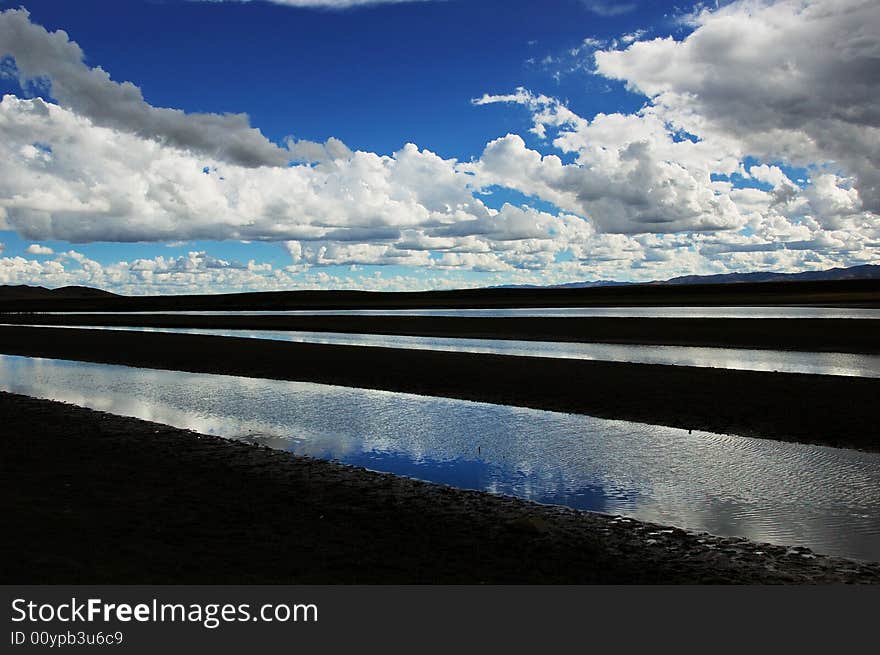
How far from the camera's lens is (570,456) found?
51.6 ft

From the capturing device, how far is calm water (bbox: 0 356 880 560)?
1153cm

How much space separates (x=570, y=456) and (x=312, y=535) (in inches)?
294

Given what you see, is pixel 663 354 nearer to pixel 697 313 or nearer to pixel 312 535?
pixel 312 535

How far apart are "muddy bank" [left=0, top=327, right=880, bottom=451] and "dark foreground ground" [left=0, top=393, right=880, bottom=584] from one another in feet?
30.4

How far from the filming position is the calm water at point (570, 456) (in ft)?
37.8

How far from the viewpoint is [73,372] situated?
33.1 meters

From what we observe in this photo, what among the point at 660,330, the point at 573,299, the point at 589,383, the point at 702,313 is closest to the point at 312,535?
the point at 589,383

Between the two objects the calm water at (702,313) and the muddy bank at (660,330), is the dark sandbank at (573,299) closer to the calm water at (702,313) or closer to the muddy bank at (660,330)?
the calm water at (702,313)

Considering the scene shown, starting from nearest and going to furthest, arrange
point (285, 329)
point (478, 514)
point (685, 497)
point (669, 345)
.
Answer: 1. point (478, 514)
2. point (685, 497)
3. point (669, 345)
4. point (285, 329)
